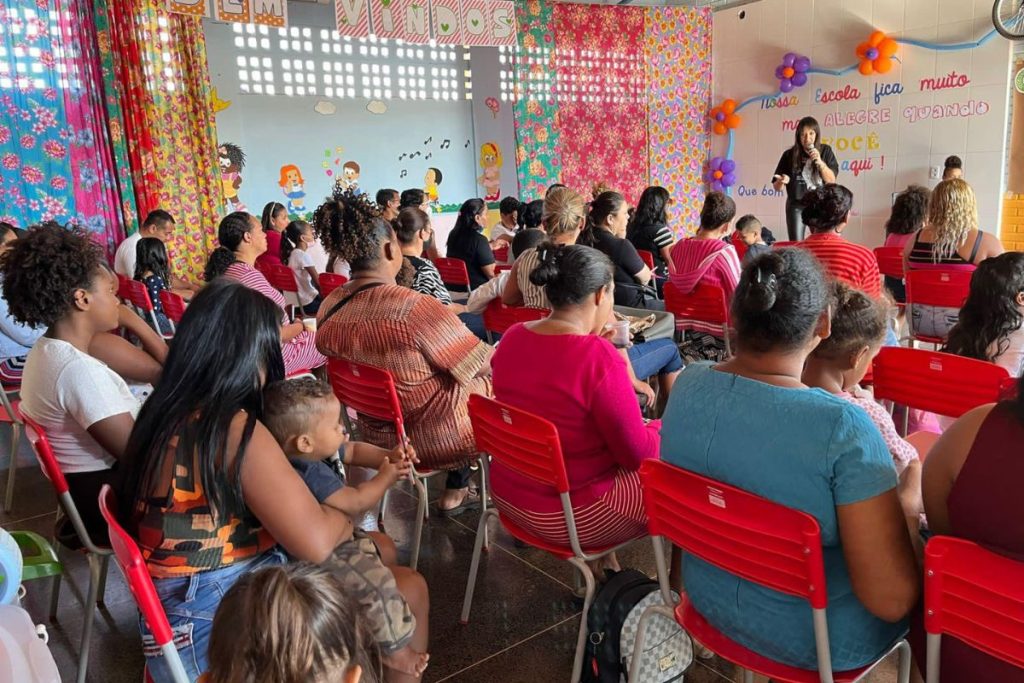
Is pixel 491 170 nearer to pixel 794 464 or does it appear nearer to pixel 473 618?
pixel 473 618

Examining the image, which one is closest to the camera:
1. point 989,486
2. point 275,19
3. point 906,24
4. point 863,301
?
point 989,486

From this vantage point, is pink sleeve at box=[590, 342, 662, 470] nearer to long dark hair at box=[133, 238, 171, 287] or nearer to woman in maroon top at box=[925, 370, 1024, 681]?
woman in maroon top at box=[925, 370, 1024, 681]

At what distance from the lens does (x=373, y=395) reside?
2451 mm

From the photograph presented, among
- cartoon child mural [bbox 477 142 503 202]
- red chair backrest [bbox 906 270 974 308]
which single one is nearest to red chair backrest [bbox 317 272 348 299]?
red chair backrest [bbox 906 270 974 308]

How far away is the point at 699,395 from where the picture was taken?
1488 millimetres

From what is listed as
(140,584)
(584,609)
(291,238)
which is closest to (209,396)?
(140,584)

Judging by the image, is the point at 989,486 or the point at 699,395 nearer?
the point at 989,486

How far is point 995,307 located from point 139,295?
14.9 feet

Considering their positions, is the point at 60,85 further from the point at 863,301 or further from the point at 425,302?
the point at 863,301

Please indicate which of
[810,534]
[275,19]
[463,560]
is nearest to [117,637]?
[463,560]

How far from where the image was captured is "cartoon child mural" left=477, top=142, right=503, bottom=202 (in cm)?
855

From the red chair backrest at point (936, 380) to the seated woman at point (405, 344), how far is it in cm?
136

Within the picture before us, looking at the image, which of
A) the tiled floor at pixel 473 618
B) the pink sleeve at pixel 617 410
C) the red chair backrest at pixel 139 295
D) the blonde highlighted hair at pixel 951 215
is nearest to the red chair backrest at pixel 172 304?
the red chair backrest at pixel 139 295

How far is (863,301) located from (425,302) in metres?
1.41
